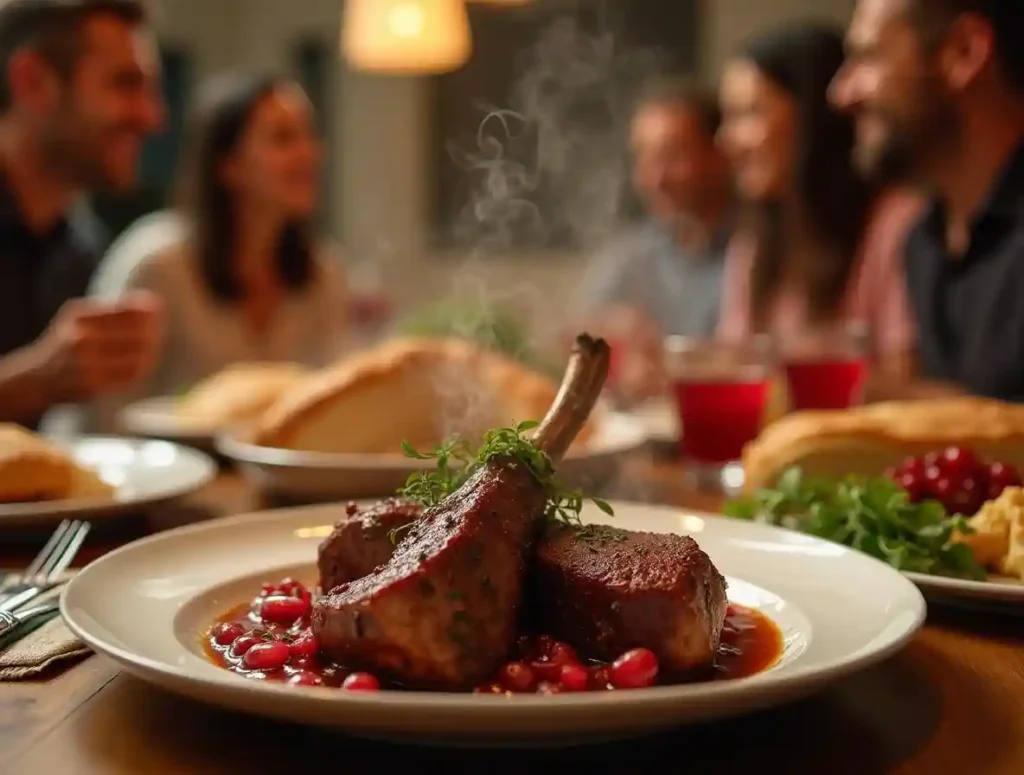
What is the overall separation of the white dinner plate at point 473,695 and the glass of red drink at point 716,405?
0.86m

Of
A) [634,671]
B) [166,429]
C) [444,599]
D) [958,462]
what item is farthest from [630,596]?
[166,429]

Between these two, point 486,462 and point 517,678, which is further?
Result: point 486,462

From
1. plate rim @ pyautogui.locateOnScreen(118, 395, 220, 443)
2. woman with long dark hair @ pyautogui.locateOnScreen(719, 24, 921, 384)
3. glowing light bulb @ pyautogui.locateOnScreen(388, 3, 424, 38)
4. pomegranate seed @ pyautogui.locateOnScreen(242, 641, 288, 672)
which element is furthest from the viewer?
woman with long dark hair @ pyautogui.locateOnScreen(719, 24, 921, 384)

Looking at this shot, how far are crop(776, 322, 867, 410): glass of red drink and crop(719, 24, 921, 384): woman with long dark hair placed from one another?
2.27m

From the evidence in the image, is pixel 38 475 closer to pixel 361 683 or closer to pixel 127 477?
pixel 127 477

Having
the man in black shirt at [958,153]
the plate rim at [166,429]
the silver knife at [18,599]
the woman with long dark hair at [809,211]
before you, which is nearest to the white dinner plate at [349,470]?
the plate rim at [166,429]

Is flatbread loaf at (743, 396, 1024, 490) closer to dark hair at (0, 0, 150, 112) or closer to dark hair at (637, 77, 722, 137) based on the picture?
dark hair at (0, 0, 150, 112)

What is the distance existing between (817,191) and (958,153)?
100cm

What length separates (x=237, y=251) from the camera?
5.16 m

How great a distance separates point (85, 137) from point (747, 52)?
325cm

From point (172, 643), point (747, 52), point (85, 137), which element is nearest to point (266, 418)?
point (172, 643)

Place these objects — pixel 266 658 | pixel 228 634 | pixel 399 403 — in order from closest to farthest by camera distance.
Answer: pixel 266 658 → pixel 228 634 → pixel 399 403

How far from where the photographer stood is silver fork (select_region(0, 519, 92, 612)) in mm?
1305

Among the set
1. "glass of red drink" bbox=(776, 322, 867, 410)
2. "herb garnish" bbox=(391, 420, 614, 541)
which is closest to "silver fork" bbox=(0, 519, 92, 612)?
"herb garnish" bbox=(391, 420, 614, 541)
